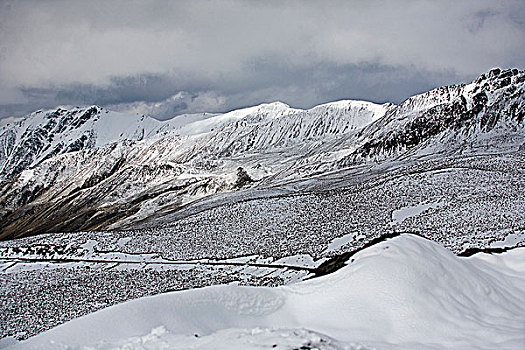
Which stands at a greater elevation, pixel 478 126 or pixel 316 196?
pixel 478 126

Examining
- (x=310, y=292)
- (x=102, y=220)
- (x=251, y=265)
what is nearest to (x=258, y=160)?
(x=102, y=220)

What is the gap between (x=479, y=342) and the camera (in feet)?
30.8

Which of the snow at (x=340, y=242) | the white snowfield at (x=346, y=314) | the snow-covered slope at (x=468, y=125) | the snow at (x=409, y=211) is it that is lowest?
the snow at (x=340, y=242)

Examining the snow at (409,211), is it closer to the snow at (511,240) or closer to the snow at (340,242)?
the snow at (340,242)

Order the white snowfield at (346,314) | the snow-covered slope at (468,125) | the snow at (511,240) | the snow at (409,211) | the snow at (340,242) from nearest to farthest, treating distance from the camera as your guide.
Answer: the white snowfield at (346,314) < the snow at (511,240) < the snow at (340,242) < the snow at (409,211) < the snow-covered slope at (468,125)

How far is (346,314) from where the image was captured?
11.0m

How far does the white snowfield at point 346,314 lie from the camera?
363 inches

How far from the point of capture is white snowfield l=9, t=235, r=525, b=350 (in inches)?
363

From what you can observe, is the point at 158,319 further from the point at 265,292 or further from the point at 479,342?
the point at 479,342

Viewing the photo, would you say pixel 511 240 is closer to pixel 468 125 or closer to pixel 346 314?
pixel 346 314

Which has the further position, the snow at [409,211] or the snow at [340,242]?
the snow at [409,211]

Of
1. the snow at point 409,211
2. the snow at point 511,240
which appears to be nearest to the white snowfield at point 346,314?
the snow at point 511,240

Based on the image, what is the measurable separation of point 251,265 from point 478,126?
87806 mm

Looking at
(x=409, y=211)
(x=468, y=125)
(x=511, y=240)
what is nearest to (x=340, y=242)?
(x=409, y=211)
